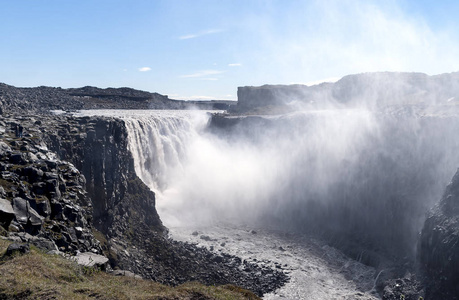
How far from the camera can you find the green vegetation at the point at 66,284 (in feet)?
39.6

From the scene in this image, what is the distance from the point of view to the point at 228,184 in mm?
56219

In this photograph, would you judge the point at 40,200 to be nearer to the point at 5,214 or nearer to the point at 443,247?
the point at 5,214

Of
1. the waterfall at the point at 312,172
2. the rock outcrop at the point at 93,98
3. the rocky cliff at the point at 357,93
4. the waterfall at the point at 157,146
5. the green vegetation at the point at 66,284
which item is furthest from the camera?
the rocky cliff at the point at 357,93

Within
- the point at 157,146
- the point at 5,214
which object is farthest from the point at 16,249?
the point at 157,146

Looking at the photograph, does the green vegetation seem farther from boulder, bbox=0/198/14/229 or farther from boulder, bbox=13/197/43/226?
boulder, bbox=13/197/43/226

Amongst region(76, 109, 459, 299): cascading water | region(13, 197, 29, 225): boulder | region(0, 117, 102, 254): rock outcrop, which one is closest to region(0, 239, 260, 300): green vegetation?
region(0, 117, 102, 254): rock outcrop

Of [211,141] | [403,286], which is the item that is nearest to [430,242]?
[403,286]

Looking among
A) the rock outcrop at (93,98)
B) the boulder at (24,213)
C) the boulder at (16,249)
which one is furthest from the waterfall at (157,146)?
the boulder at (16,249)

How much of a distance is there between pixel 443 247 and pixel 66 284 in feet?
95.8

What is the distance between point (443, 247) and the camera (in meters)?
29.8

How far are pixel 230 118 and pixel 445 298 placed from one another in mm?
51012

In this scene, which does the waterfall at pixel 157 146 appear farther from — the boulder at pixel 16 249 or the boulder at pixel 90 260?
the boulder at pixel 16 249

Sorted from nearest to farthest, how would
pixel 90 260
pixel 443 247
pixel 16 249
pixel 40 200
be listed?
pixel 16 249
pixel 90 260
pixel 40 200
pixel 443 247

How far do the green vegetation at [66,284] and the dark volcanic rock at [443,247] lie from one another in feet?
69.3
